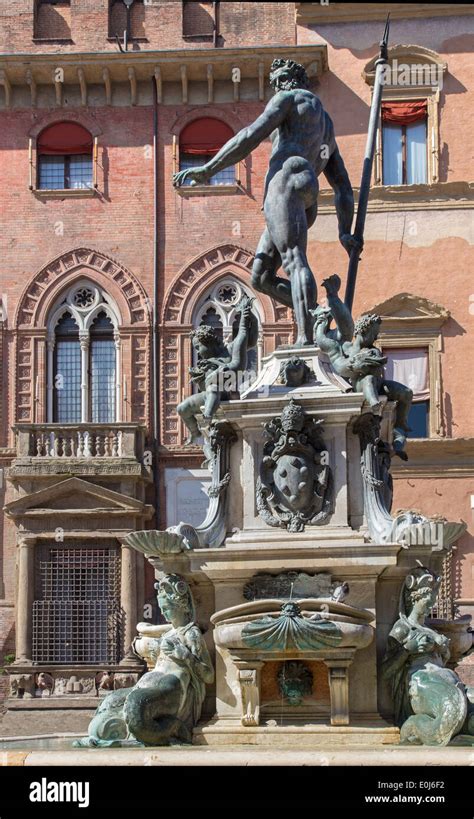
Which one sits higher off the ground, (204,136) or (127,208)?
(204,136)

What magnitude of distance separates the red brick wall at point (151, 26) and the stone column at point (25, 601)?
12512mm

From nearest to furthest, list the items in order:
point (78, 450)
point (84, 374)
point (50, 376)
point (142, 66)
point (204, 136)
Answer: point (78, 450) → point (84, 374) → point (50, 376) → point (142, 66) → point (204, 136)

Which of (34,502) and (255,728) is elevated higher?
(34,502)

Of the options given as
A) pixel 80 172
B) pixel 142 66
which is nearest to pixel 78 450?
pixel 80 172

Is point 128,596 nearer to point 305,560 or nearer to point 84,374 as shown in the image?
point 84,374

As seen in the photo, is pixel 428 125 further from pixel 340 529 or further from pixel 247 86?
pixel 340 529

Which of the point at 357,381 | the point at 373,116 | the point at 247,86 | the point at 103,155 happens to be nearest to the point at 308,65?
the point at 247,86

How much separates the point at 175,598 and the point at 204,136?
2759 centimetres

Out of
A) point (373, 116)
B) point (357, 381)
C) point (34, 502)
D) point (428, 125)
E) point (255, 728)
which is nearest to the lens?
point (255, 728)

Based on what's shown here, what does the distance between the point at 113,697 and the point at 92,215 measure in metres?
27.4

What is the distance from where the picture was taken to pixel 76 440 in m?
36.4

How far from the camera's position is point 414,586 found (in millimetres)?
12406

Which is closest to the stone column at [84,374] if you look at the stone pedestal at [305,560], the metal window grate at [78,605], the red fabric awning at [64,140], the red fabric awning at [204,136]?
the metal window grate at [78,605]

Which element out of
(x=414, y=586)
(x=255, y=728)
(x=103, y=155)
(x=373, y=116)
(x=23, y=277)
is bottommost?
(x=255, y=728)
